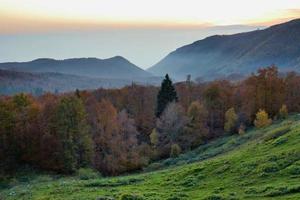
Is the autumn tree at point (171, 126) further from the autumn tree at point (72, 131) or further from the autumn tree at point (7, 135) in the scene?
the autumn tree at point (7, 135)

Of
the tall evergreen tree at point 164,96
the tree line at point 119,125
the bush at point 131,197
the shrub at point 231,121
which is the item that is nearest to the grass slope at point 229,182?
the bush at point 131,197

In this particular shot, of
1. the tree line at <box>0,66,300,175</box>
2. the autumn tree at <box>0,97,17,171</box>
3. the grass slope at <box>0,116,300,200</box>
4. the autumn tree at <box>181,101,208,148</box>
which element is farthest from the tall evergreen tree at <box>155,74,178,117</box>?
the grass slope at <box>0,116,300,200</box>

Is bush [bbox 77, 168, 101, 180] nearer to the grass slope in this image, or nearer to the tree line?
the tree line

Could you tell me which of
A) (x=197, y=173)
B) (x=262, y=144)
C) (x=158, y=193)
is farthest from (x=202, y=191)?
(x=262, y=144)

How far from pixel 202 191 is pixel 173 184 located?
5.24m

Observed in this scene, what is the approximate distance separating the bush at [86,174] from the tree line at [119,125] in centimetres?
333

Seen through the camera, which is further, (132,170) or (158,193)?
(132,170)

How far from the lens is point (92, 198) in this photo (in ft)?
115

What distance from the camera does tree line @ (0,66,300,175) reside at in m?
73.5

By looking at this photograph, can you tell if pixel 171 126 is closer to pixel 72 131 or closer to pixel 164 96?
pixel 164 96

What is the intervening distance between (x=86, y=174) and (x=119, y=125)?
21.7 metres

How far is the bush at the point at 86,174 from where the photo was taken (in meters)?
62.1

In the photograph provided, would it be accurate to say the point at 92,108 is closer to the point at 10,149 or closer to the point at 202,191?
the point at 10,149

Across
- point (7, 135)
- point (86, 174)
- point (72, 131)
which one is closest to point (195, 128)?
point (72, 131)
